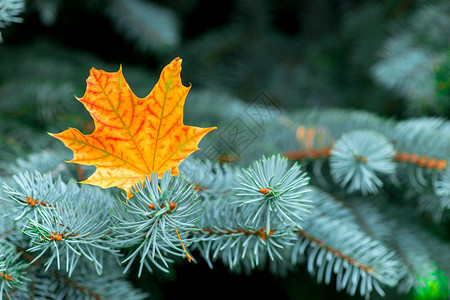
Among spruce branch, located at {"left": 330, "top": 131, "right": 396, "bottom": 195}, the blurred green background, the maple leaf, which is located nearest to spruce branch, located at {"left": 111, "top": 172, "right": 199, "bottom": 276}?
the maple leaf

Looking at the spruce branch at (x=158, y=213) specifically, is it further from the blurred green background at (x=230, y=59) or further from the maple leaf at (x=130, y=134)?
the blurred green background at (x=230, y=59)

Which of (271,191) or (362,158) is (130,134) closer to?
(271,191)

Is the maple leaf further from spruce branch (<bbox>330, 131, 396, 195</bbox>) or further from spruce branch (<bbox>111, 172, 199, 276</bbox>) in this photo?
spruce branch (<bbox>330, 131, 396, 195</bbox>)

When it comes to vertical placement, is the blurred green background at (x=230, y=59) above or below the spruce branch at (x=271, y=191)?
above

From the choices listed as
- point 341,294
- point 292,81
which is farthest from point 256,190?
point 292,81

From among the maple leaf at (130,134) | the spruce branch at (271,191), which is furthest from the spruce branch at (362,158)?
the maple leaf at (130,134)

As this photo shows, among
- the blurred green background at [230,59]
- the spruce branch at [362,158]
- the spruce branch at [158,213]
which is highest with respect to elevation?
the blurred green background at [230,59]

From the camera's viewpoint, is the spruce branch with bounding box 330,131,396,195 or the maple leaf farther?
the spruce branch with bounding box 330,131,396,195
